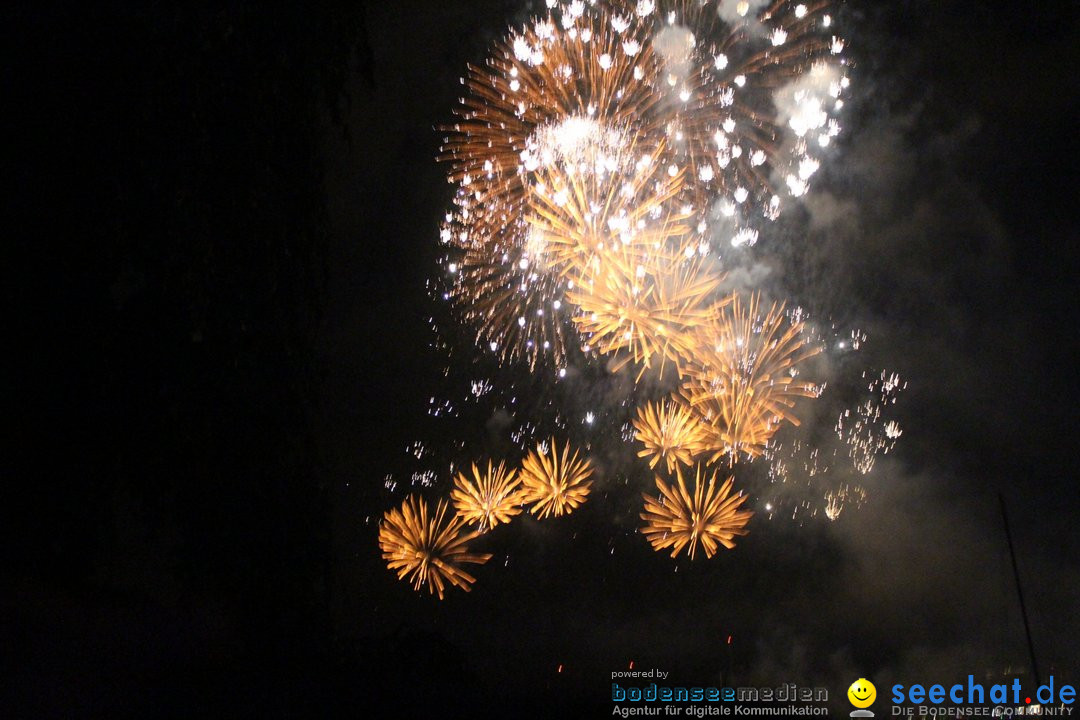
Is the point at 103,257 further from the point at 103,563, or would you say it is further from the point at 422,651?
the point at 422,651

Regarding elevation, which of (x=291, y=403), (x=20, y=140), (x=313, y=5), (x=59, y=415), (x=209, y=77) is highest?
(x=313, y=5)

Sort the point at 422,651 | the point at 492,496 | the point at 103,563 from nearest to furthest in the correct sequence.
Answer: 1. the point at 103,563
2. the point at 422,651
3. the point at 492,496

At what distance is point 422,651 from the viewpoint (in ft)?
34.6

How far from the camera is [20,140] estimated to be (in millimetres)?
4488

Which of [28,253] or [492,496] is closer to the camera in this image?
[28,253]

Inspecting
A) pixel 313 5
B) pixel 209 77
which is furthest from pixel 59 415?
pixel 313 5

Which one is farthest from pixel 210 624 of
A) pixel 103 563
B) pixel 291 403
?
pixel 291 403

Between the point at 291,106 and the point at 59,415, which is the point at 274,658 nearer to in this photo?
the point at 59,415

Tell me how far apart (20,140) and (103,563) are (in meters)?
2.52

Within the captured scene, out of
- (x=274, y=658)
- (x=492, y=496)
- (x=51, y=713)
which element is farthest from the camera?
(x=492, y=496)

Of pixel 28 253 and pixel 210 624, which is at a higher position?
pixel 28 253

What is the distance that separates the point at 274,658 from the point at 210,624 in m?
0.56

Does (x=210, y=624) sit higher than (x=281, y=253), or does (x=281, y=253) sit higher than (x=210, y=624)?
(x=281, y=253)

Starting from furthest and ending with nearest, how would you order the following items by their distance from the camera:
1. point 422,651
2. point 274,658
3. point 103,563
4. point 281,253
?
A: point 422,651, point 274,658, point 281,253, point 103,563
